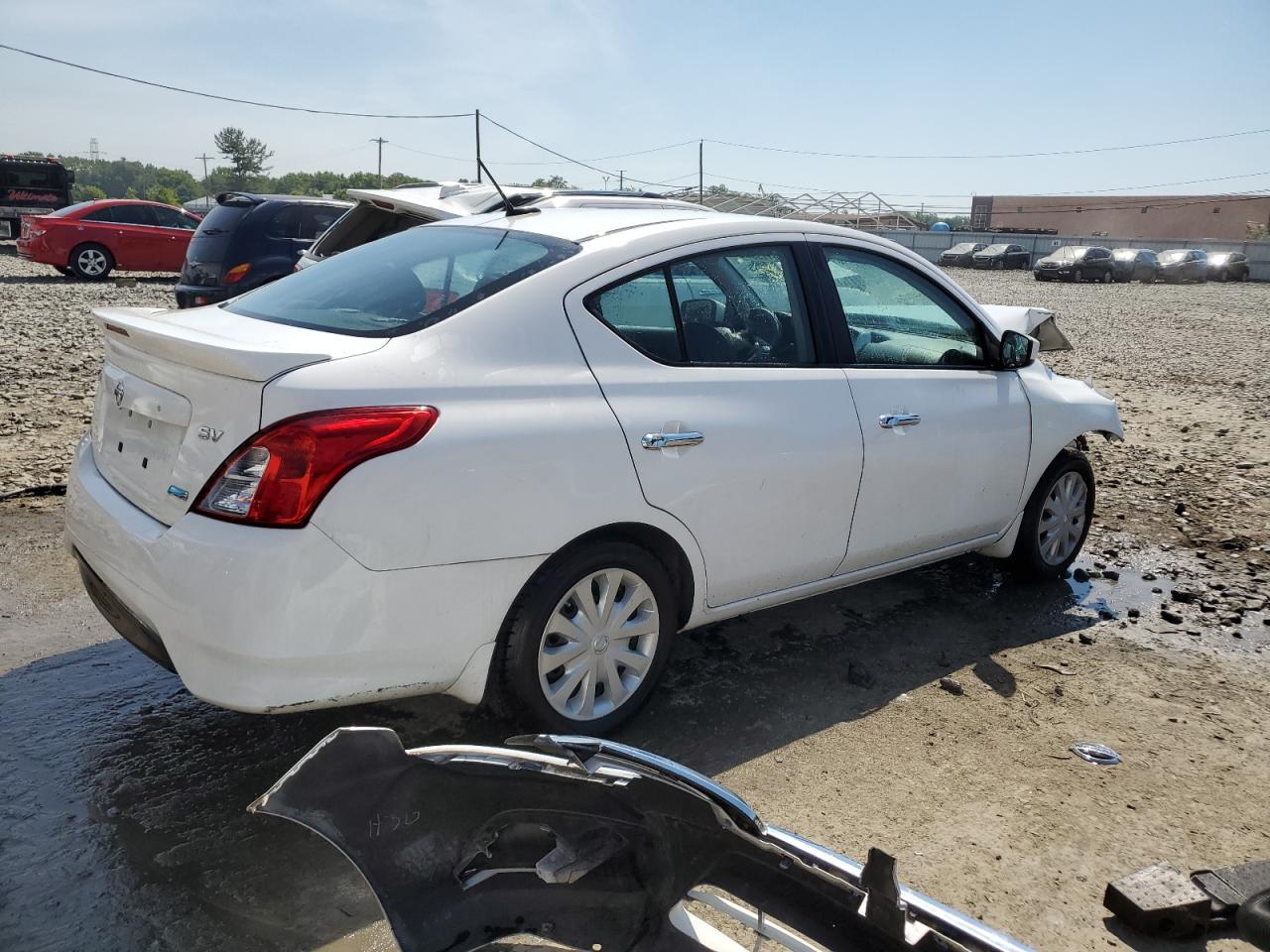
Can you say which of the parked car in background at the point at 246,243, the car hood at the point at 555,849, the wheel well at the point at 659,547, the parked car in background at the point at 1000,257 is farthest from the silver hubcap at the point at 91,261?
the parked car in background at the point at 1000,257

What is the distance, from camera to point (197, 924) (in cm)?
256

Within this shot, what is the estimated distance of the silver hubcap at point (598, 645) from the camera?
10.7 ft

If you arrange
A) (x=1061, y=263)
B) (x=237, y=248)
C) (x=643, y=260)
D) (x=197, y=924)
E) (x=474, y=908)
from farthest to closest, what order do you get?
(x=1061, y=263), (x=237, y=248), (x=643, y=260), (x=197, y=924), (x=474, y=908)

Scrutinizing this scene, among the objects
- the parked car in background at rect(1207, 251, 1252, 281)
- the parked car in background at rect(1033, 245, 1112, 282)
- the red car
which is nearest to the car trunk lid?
the red car

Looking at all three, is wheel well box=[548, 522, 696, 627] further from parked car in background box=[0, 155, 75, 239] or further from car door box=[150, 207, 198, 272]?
parked car in background box=[0, 155, 75, 239]

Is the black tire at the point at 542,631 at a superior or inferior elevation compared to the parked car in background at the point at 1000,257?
inferior

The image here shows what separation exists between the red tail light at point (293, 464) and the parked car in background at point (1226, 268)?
4863 cm

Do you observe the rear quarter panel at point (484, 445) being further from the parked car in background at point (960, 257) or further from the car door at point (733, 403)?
the parked car in background at point (960, 257)

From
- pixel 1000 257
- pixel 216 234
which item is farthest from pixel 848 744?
pixel 1000 257

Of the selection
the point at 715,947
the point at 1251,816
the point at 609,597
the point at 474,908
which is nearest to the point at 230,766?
the point at 609,597

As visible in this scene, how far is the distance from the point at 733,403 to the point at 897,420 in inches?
33.4

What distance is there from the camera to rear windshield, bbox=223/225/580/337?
3.28 metres

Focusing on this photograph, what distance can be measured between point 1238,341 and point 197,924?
1838 cm

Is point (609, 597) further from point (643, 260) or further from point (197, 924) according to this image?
point (197, 924)
